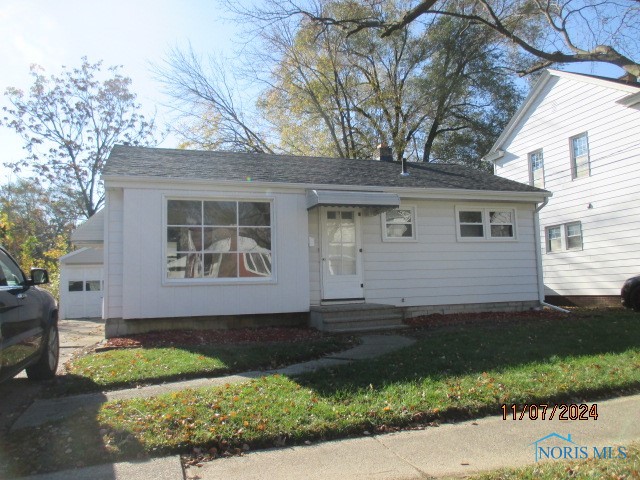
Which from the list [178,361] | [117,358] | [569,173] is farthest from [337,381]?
[569,173]

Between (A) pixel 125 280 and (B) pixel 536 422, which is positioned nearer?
(B) pixel 536 422

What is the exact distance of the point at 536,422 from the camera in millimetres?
4449

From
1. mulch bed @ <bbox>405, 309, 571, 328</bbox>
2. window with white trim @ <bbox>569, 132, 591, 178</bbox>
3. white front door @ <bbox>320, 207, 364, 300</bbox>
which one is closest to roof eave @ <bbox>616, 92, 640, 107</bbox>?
window with white trim @ <bbox>569, 132, 591, 178</bbox>

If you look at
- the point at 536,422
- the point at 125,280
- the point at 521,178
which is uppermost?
the point at 521,178

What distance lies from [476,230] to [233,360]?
770 cm

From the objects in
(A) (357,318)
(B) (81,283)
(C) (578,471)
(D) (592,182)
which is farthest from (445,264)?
(B) (81,283)

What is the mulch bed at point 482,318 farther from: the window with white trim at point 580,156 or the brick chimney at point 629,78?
the brick chimney at point 629,78

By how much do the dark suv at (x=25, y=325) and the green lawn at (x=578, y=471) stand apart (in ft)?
13.5

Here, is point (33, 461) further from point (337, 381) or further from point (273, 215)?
point (273, 215)

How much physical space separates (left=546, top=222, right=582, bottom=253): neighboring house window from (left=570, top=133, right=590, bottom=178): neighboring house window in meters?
1.66

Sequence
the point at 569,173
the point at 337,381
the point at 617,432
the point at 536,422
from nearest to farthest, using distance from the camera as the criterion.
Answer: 1. the point at 617,432
2. the point at 536,422
3. the point at 337,381
4. the point at 569,173

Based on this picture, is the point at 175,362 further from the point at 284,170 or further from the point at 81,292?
the point at 81,292

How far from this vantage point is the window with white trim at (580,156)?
51.5 ft

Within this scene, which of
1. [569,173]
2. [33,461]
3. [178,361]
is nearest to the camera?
[33,461]
